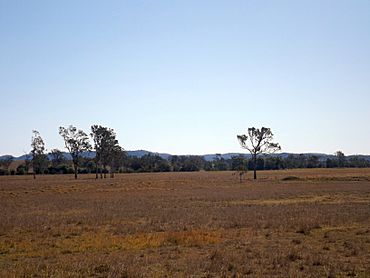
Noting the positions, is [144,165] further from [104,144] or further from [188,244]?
[188,244]

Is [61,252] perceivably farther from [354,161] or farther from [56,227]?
[354,161]

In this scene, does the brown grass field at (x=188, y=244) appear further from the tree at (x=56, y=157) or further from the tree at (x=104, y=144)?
the tree at (x=56, y=157)

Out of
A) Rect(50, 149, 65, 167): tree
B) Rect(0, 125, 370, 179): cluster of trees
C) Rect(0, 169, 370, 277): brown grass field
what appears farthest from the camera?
Rect(50, 149, 65, 167): tree

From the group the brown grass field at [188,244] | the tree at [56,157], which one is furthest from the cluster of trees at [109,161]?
the brown grass field at [188,244]

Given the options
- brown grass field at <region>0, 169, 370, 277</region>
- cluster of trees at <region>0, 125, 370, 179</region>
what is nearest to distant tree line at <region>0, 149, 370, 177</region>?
cluster of trees at <region>0, 125, 370, 179</region>

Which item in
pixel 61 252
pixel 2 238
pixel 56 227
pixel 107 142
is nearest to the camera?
pixel 61 252

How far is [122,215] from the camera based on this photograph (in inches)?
1171

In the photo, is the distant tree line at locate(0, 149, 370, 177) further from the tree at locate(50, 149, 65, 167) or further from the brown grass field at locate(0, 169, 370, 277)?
the brown grass field at locate(0, 169, 370, 277)

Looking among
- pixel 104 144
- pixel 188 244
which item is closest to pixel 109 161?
pixel 104 144

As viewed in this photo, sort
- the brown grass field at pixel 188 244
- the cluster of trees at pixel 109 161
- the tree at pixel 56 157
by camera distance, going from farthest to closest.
A: the tree at pixel 56 157 < the cluster of trees at pixel 109 161 < the brown grass field at pixel 188 244

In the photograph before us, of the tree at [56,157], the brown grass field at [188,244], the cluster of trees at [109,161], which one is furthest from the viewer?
the tree at [56,157]

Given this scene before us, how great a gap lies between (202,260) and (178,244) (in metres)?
3.62

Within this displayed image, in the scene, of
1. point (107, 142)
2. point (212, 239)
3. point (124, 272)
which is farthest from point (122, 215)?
point (107, 142)

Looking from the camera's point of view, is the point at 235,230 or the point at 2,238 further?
the point at 235,230
